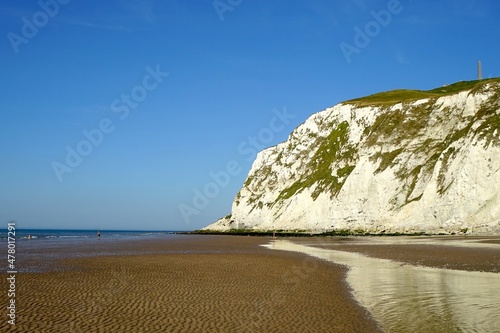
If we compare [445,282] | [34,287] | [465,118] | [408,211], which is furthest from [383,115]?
[34,287]

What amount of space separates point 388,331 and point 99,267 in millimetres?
20262

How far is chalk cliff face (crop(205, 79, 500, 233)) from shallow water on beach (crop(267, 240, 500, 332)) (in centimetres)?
3823

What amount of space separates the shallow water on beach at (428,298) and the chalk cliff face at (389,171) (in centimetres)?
3823

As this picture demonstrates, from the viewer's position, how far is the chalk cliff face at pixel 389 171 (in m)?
63.4

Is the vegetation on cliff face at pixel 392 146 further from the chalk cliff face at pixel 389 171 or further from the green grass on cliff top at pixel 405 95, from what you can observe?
the green grass on cliff top at pixel 405 95

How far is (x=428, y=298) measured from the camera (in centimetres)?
1617

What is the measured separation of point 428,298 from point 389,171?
70.1 metres

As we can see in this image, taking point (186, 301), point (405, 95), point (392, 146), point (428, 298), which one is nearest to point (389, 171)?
point (392, 146)

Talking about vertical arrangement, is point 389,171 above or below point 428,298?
above

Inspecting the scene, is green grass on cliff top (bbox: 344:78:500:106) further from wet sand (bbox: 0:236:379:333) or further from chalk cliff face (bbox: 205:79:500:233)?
wet sand (bbox: 0:236:379:333)

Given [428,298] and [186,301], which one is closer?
[186,301]

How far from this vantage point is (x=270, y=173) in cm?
12694

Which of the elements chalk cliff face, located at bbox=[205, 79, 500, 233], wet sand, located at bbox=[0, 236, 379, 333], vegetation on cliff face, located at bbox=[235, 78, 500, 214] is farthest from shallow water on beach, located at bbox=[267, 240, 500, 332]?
vegetation on cliff face, located at bbox=[235, 78, 500, 214]

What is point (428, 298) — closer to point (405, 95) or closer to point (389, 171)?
point (389, 171)
